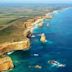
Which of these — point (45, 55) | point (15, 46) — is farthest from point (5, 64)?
point (15, 46)

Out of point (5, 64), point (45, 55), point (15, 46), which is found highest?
point (15, 46)

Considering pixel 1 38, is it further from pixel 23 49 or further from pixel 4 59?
pixel 4 59

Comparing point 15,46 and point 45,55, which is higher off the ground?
point 15,46

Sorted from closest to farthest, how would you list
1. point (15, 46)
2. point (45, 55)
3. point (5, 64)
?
1. point (5, 64)
2. point (45, 55)
3. point (15, 46)

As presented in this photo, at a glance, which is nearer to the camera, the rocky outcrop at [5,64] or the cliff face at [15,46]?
the rocky outcrop at [5,64]

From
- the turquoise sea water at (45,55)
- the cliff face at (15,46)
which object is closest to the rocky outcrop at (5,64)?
the turquoise sea water at (45,55)

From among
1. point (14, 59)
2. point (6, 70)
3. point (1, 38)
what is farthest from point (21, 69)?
point (1, 38)

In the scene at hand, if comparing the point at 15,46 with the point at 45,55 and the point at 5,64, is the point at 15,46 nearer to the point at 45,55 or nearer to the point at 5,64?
the point at 45,55

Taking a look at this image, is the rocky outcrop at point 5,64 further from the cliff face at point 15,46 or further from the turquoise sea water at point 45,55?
the cliff face at point 15,46

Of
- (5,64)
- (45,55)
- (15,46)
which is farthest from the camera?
(15,46)

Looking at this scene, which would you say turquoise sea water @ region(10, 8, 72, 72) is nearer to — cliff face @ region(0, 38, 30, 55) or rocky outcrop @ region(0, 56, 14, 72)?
rocky outcrop @ region(0, 56, 14, 72)

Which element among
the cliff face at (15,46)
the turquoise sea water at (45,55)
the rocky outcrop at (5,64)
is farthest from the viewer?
the cliff face at (15,46)
